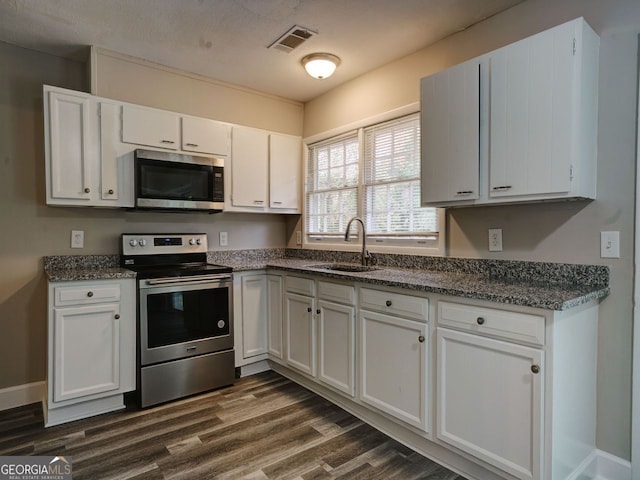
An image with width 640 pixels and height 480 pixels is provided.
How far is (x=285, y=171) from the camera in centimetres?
369

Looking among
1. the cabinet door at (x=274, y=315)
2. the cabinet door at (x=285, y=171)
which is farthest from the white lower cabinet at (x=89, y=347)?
the cabinet door at (x=285, y=171)

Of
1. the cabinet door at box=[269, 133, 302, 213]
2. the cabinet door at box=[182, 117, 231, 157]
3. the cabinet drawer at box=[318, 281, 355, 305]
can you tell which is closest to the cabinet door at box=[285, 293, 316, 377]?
the cabinet drawer at box=[318, 281, 355, 305]

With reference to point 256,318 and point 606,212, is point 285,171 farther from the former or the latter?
point 606,212

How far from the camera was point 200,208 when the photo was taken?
3021mm

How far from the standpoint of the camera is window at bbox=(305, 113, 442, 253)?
9.25 ft

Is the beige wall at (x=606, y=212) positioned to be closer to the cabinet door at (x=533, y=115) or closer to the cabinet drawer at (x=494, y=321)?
the cabinet door at (x=533, y=115)

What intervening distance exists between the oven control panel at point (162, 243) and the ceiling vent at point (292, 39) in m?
1.65

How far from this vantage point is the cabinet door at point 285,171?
3586 mm

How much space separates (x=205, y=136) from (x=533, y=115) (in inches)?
93.5

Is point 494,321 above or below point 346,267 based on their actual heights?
below

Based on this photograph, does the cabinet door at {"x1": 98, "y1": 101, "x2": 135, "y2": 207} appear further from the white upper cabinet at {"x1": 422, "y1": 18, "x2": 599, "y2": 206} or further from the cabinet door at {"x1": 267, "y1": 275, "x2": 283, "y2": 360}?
the white upper cabinet at {"x1": 422, "y1": 18, "x2": 599, "y2": 206}

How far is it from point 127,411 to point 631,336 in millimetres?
2952

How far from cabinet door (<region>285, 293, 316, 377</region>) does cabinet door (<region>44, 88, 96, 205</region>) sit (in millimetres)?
1640

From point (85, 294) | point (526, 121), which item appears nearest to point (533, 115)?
point (526, 121)
